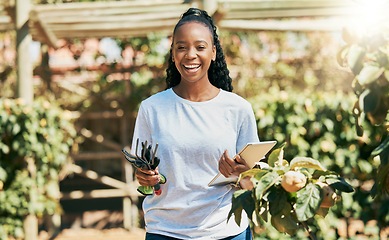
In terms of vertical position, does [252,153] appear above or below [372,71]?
below

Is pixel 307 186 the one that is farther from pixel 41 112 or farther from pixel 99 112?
pixel 99 112

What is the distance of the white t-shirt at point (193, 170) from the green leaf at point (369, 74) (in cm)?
65

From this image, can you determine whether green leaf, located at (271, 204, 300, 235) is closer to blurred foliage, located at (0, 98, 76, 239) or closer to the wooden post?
blurred foliage, located at (0, 98, 76, 239)

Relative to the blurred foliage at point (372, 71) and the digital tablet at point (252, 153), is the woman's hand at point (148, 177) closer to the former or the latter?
the digital tablet at point (252, 153)

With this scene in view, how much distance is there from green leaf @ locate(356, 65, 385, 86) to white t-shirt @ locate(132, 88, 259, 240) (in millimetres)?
651

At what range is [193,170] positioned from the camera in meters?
2.16

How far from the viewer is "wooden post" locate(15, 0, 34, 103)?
5.82 metres

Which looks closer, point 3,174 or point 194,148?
point 194,148

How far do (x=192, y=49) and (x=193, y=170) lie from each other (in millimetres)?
369

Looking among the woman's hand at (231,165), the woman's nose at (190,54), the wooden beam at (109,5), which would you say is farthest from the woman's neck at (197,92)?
the wooden beam at (109,5)

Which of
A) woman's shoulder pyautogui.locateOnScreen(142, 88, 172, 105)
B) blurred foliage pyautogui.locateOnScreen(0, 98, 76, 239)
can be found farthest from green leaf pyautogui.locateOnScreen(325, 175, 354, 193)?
blurred foliage pyautogui.locateOnScreen(0, 98, 76, 239)

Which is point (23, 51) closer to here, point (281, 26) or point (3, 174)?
point (3, 174)

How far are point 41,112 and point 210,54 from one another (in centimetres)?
343

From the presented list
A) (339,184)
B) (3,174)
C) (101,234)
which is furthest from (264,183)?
(101,234)
